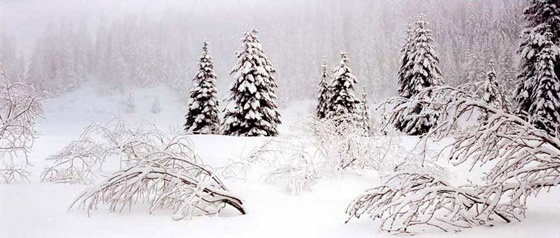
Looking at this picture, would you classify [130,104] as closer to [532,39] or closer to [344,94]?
[344,94]

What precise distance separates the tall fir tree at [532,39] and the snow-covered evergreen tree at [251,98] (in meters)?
6.95

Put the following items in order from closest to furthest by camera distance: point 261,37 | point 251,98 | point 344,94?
point 251,98 < point 261,37 < point 344,94

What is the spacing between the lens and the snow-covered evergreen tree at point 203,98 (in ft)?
48.6

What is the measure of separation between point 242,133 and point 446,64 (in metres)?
6.28

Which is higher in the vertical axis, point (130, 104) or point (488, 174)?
point (130, 104)

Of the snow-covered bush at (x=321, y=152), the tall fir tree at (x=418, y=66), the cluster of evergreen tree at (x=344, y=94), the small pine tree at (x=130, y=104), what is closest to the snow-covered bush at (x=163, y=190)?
the snow-covered bush at (x=321, y=152)

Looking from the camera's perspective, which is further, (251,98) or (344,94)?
(344,94)

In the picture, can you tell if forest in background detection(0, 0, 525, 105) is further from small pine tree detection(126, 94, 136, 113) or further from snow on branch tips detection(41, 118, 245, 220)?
snow on branch tips detection(41, 118, 245, 220)

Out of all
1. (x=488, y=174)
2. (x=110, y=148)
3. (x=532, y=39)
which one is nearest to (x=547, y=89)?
(x=532, y=39)

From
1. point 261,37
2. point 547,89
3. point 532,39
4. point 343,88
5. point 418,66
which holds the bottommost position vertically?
point 343,88

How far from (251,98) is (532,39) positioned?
25.6 feet

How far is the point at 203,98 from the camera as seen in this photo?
15.1 metres

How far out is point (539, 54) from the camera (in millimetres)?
8695

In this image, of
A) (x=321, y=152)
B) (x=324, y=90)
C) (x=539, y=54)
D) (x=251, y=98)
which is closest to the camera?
(x=321, y=152)
